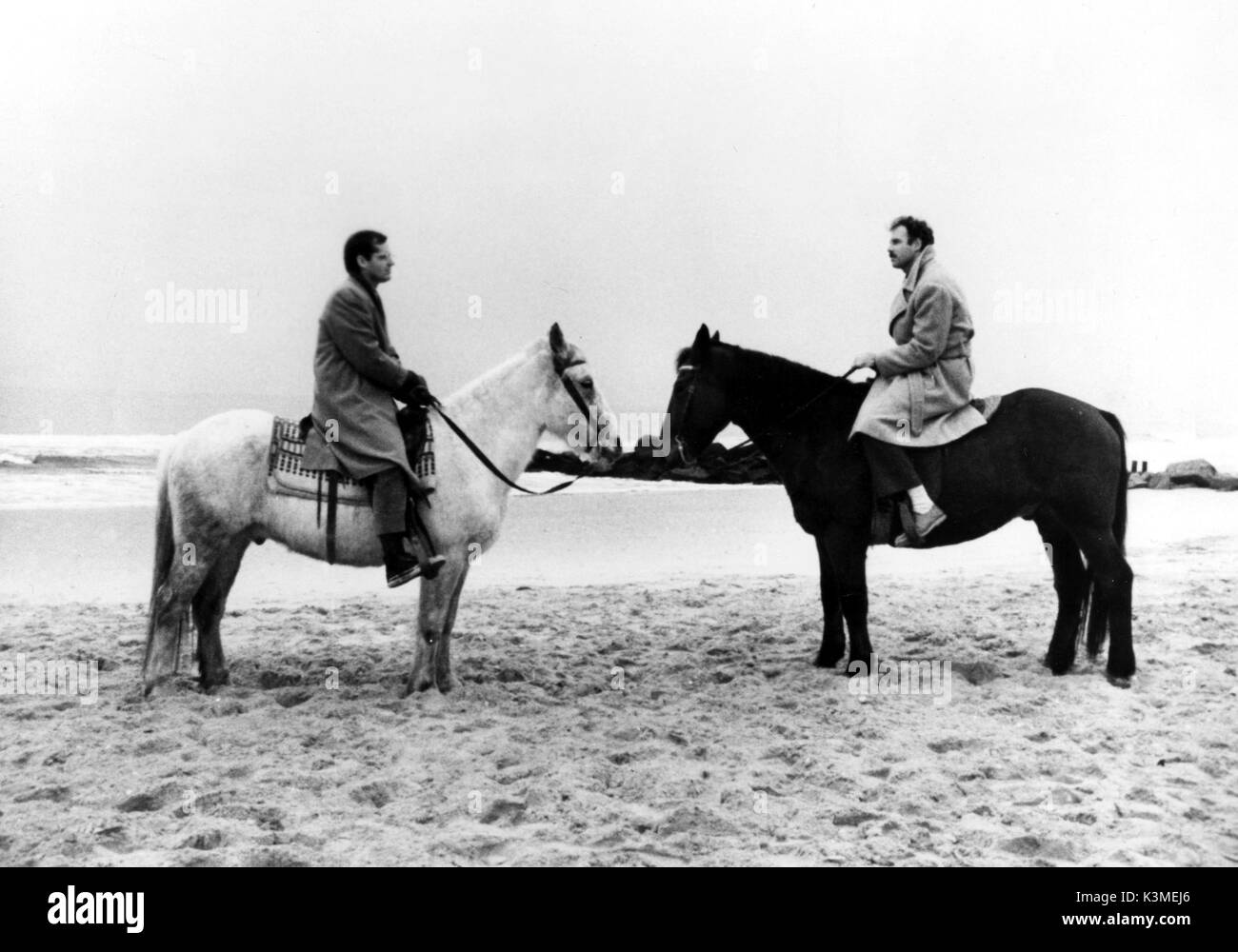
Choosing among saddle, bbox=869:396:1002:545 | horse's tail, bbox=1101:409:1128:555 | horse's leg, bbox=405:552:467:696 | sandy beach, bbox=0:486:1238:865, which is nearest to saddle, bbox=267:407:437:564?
horse's leg, bbox=405:552:467:696

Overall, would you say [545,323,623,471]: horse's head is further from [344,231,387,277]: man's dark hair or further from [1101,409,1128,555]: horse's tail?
[1101,409,1128,555]: horse's tail

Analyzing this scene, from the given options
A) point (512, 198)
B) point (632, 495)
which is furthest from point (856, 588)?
point (632, 495)

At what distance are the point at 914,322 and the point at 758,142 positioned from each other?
5.12 ft

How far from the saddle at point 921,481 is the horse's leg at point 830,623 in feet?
0.95

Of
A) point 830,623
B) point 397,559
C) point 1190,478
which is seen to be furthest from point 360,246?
point 1190,478

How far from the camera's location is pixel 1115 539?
A: 13.4 ft

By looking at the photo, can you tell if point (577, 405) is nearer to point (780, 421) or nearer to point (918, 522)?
point (780, 421)

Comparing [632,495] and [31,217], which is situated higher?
[31,217]

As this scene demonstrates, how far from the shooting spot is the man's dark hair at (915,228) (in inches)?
160

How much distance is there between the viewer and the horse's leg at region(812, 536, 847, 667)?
4285 mm

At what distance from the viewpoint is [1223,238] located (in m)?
4.49
